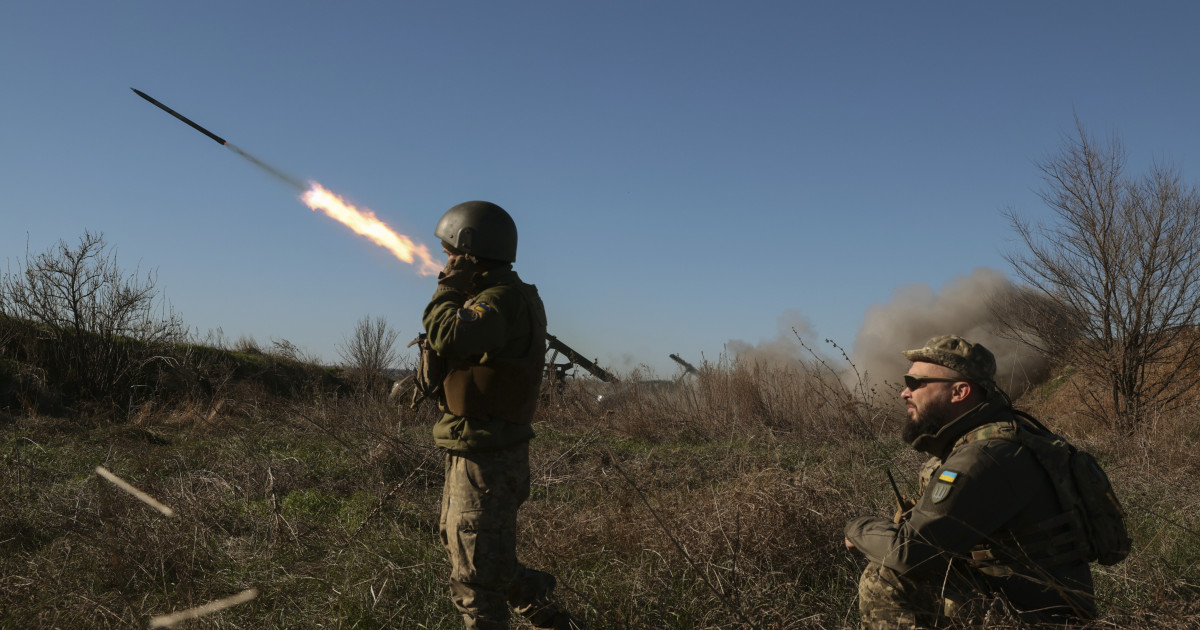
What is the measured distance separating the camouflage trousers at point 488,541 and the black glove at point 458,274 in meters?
0.83

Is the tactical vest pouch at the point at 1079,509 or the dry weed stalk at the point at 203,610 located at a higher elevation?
the tactical vest pouch at the point at 1079,509

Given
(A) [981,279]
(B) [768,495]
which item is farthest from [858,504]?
(A) [981,279]

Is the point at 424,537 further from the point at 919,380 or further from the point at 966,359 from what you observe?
the point at 966,359

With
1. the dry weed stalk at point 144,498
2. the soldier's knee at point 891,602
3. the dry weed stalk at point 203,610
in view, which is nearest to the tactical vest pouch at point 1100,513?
the soldier's knee at point 891,602

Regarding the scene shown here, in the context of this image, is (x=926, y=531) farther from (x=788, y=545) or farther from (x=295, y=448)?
(x=295, y=448)

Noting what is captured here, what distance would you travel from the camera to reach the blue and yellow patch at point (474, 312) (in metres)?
3.47

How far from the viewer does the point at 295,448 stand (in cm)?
920

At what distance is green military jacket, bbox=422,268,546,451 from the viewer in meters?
3.49

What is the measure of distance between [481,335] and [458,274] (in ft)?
1.73

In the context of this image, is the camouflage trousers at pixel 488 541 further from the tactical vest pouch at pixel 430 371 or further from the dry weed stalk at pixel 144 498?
the dry weed stalk at pixel 144 498

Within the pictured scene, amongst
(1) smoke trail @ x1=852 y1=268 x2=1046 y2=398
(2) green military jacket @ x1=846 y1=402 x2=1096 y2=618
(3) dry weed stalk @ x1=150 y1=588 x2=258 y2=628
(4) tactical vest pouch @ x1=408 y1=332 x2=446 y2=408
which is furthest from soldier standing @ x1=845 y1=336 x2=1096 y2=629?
(1) smoke trail @ x1=852 y1=268 x2=1046 y2=398

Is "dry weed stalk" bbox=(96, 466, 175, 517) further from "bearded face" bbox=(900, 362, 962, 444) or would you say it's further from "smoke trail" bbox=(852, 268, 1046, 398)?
"smoke trail" bbox=(852, 268, 1046, 398)

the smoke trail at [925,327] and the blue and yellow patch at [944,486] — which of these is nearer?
the blue and yellow patch at [944,486]

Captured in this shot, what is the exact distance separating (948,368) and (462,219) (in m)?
2.34
